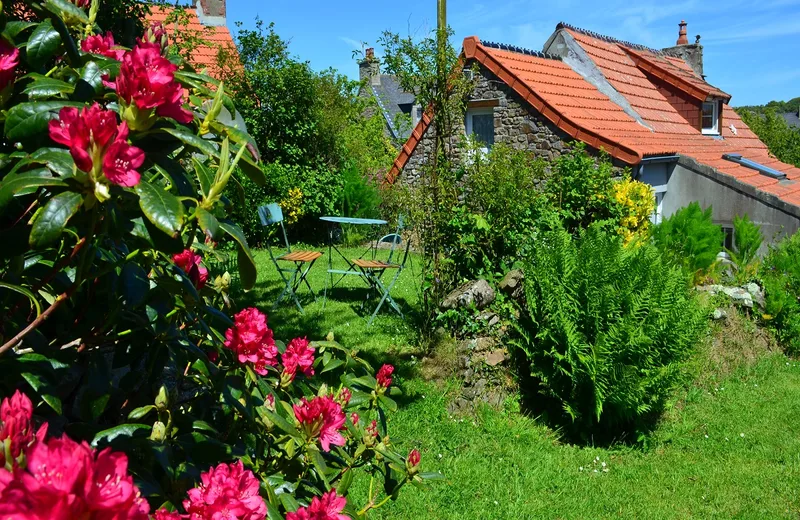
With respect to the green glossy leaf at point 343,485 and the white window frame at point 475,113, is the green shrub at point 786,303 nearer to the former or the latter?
the white window frame at point 475,113

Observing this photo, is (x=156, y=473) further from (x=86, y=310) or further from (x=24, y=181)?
(x=24, y=181)

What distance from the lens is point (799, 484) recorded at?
15.9ft

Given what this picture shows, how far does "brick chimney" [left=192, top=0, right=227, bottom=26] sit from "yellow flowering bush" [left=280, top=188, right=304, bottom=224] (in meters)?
6.77

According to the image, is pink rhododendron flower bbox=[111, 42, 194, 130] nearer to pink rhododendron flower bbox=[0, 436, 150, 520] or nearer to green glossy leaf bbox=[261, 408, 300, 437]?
pink rhododendron flower bbox=[0, 436, 150, 520]

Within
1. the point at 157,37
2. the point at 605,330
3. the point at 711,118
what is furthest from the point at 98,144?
the point at 711,118

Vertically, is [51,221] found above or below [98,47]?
below

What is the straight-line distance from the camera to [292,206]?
574 inches

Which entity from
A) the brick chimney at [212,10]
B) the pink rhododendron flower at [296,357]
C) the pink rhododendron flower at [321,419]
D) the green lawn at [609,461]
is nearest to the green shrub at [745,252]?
the green lawn at [609,461]

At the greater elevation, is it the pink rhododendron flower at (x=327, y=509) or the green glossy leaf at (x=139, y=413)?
the green glossy leaf at (x=139, y=413)

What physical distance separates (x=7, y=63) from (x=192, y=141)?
43cm

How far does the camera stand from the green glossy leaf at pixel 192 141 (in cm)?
125

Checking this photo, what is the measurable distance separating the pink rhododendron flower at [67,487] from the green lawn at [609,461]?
3.47m

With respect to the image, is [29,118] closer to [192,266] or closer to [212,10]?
[192,266]

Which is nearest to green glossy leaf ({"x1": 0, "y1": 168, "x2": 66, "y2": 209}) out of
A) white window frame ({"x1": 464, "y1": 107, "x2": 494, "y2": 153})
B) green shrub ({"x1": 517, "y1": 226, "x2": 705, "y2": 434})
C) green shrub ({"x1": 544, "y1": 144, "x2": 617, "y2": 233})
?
green shrub ({"x1": 517, "y1": 226, "x2": 705, "y2": 434})
